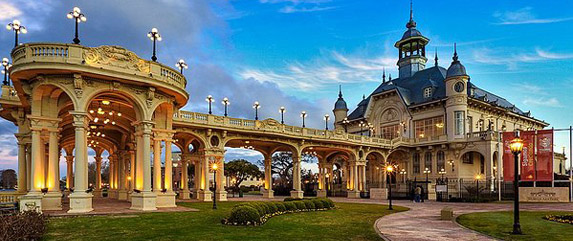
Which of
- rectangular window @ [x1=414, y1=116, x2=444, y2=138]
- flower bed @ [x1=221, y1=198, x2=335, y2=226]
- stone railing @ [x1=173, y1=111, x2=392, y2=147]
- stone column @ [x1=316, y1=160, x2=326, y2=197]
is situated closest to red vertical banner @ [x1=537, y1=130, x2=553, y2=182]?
rectangular window @ [x1=414, y1=116, x2=444, y2=138]

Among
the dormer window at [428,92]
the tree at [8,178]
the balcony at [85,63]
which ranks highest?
the dormer window at [428,92]

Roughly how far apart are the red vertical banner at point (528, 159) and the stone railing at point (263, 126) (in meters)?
19.3

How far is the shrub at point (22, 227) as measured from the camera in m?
9.95

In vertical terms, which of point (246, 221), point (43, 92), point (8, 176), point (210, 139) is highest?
point (43, 92)

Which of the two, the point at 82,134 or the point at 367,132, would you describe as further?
the point at 367,132

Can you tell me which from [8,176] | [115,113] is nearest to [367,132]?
[115,113]

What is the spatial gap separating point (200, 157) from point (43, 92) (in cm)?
1882

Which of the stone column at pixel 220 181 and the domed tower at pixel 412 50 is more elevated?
the domed tower at pixel 412 50

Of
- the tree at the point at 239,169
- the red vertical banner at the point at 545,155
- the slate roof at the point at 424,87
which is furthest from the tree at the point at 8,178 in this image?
the red vertical banner at the point at 545,155

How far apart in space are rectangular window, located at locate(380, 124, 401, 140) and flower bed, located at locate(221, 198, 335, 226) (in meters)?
34.3

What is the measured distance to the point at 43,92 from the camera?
21688 millimetres

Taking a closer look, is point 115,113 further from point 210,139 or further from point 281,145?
point 281,145

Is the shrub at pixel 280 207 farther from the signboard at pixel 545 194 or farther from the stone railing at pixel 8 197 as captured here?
the signboard at pixel 545 194

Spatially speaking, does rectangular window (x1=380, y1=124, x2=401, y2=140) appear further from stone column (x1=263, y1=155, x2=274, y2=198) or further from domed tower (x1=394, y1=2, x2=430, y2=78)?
stone column (x1=263, y1=155, x2=274, y2=198)
